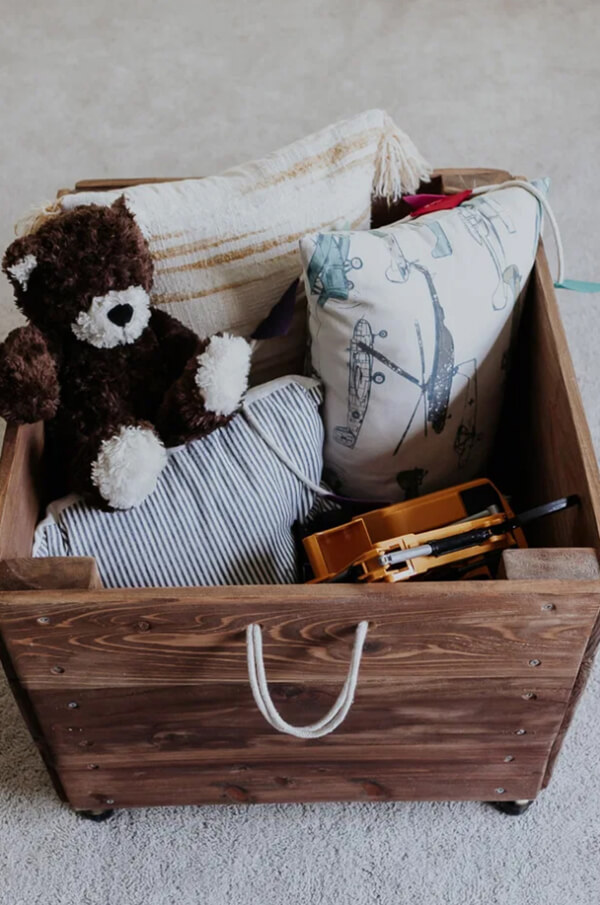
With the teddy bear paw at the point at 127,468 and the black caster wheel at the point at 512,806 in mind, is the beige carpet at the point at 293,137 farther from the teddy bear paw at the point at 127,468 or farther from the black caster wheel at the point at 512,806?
the teddy bear paw at the point at 127,468

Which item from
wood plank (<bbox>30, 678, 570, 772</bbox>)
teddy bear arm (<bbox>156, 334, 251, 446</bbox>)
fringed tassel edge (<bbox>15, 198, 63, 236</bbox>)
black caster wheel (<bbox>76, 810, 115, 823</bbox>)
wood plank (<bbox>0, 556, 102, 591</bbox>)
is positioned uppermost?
fringed tassel edge (<bbox>15, 198, 63, 236</bbox>)

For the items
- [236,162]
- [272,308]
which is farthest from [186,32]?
[272,308]

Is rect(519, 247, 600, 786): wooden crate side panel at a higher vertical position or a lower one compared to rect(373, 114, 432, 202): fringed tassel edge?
lower

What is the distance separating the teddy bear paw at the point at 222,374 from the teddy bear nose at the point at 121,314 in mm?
79

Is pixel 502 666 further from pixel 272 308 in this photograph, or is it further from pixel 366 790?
pixel 272 308

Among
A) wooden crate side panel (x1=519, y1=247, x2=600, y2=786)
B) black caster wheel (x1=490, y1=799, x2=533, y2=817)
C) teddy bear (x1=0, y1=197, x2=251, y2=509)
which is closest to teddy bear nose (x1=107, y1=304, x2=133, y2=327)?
teddy bear (x1=0, y1=197, x2=251, y2=509)

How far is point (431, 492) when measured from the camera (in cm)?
105

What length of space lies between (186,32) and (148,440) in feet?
4.91

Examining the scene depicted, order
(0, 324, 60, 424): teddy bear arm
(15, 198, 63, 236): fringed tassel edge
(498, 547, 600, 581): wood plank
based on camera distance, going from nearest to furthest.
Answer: (498, 547, 600, 581): wood plank → (0, 324, 60, 424): teddy bear arm → (15, 198, 63, 236): fringed tassel edge

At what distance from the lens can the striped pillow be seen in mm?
1012

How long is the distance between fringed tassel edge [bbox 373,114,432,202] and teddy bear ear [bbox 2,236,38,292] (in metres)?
0.41

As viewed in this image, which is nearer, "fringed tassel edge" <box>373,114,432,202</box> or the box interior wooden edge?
the box interior wooden edge

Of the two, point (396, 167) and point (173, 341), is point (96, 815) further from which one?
point (396, 167)

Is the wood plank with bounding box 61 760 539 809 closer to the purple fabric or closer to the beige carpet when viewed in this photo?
the beige carpet
